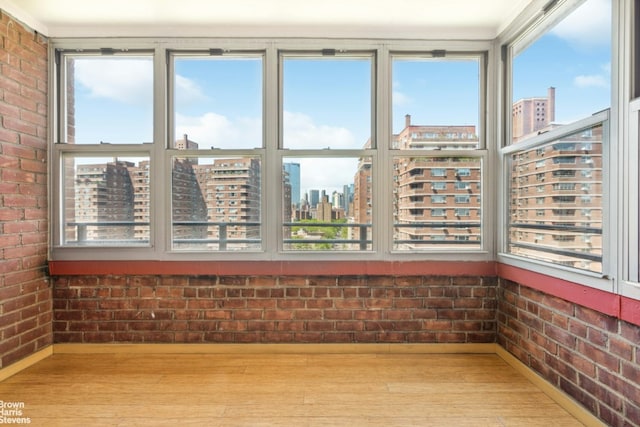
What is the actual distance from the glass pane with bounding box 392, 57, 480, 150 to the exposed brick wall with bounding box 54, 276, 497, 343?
1.17 meters

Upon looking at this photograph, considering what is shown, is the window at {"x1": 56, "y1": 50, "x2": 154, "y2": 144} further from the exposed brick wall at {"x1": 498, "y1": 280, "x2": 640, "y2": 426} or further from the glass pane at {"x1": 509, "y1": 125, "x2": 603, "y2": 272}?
the exposed brick wall at {"x1": 498, "y1": 280, "x2": 640, "y2": 426}

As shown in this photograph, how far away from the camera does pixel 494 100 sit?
2910 mm

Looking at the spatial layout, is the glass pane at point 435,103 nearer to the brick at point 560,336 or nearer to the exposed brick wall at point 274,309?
the exposed brick wall at point 274,309

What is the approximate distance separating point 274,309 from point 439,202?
1627 mm

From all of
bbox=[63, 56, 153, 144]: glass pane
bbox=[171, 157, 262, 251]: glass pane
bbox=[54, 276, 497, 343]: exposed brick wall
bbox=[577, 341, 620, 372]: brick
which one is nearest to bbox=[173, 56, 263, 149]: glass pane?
bbox=[171, 157, 262, 251]: glass pane

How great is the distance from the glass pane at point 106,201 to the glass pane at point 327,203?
1.21m

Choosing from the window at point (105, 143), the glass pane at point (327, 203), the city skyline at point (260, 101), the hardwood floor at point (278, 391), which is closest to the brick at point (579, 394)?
the hardwood floor at point (278, 391)

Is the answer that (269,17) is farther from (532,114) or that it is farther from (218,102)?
(532,114)

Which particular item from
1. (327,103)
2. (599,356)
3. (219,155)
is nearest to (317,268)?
(219,155)

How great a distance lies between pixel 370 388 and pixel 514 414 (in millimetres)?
859

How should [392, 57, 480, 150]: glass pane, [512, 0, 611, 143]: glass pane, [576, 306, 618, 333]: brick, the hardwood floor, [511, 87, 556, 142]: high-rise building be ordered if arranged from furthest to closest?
1. [392, 57, 480, 150]: glass pane
2. [511, 87, 556, 142]: high-rise building
3. the hardwood floor
4. [512, 0, 611, 143]: glass pane
5. [576, 306, 618, 333]: brick

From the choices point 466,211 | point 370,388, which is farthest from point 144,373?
point 466,211

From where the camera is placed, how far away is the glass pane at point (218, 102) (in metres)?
2.95

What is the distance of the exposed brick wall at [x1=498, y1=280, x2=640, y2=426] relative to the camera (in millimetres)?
1763
